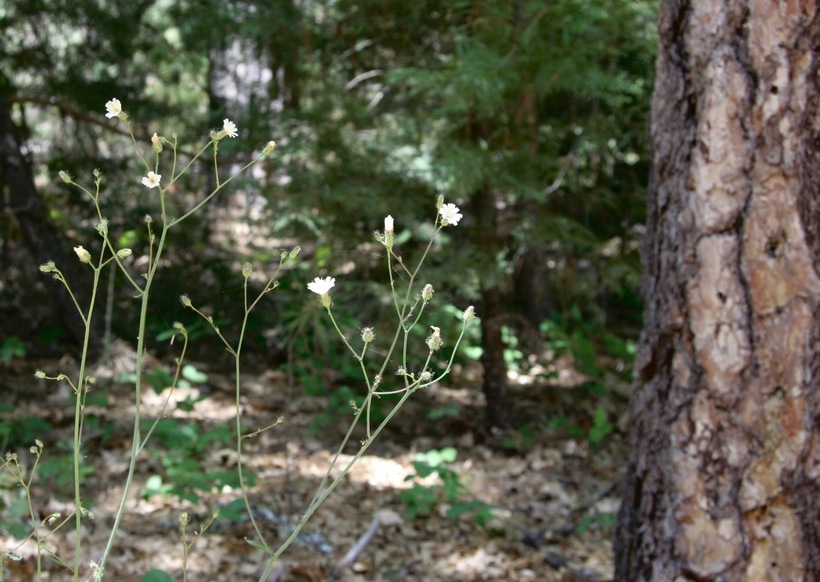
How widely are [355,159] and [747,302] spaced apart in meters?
2.56

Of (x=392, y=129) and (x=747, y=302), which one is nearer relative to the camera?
(x=747, y=302)

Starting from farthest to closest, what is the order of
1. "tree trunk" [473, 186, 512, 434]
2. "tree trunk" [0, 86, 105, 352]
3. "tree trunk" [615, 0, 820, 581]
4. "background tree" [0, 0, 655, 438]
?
"tree trunk" [0, 86, 105, 352] < "tree trunk" [473, 186, 512, 434] < "background tree" [0, 0, 655, 438] < "tree trunk" [615, 0, 820, 581]

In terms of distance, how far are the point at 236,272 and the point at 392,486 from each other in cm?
179

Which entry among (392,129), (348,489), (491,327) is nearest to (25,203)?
(392,129)

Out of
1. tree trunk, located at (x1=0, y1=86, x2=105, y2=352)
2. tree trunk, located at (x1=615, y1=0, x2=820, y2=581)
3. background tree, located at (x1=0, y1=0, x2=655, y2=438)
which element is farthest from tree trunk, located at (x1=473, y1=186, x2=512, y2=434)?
tree trunk, located at (x1=0, y1=86, x2=105, y2=352)

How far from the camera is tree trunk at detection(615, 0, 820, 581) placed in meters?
2.34

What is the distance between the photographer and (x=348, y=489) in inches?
167

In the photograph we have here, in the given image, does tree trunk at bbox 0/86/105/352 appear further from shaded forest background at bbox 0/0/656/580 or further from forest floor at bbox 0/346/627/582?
forest floor at bbox 0/346/627/582

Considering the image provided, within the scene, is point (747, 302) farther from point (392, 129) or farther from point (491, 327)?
point (392, 129)

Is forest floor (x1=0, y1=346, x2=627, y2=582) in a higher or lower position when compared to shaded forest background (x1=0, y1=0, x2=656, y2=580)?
lower

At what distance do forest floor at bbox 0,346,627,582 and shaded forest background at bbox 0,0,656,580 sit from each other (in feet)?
0.75

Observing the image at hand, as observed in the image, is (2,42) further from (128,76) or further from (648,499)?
(648,499)

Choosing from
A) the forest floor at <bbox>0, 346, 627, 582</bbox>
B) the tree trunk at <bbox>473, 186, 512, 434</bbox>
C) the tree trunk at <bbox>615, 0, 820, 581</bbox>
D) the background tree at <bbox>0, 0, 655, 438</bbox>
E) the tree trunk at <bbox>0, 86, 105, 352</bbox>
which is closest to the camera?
the tree trunk at <bbox>615, 0, 820, 581</bbox>

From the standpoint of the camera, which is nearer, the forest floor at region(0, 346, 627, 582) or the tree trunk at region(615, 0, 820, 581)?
the tree trunk at region(615, 0, 820, 581)
